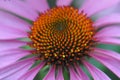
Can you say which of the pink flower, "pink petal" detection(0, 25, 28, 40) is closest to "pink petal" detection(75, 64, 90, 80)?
the pink flower

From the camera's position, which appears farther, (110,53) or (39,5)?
(39,5)

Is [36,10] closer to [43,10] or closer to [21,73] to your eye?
[43,10]

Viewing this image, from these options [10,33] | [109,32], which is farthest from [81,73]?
[10,33]

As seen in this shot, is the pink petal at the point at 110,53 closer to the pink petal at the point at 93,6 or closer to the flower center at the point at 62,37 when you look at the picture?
the flower center at the point at 62,37

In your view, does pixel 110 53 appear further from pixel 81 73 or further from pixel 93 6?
pixel 93 6

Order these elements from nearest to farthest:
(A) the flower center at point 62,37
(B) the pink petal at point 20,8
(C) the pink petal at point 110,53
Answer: (C) the pink petal at point 110,53 → (A) the flower center at point 62,37 → (B) the pink petal at point 20,8

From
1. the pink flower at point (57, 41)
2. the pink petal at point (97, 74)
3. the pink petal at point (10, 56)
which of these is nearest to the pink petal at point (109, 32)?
the pink flower at point (57, 41)

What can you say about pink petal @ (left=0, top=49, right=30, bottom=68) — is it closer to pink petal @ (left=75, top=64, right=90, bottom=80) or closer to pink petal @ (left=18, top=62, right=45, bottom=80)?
pink petal @ (left=18, top=62, right=45, bottom=80)
